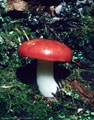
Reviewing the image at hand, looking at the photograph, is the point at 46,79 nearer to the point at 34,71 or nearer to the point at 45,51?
the point at 34,71

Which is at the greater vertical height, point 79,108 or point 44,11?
point 44,11

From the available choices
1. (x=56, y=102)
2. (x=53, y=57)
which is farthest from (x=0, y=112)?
(x=53, y=57)

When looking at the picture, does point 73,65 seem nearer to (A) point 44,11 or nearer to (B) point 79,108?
(B) point 79,108

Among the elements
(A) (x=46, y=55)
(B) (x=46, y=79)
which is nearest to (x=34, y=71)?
(B) (x=46, y=79)

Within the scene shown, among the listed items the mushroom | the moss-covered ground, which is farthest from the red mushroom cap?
the moss-covered ground

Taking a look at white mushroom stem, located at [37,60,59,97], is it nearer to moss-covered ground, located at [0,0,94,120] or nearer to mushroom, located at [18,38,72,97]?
mushroom, located at [18,38,72,97]

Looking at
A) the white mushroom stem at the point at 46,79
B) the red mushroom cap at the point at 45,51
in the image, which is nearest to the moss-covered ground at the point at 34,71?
the white mushroom stem at the point at 46,79
